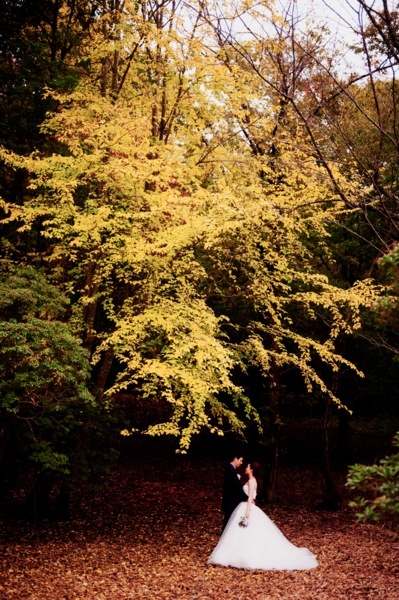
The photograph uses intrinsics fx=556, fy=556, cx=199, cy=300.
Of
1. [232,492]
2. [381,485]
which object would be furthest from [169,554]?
[381,485]

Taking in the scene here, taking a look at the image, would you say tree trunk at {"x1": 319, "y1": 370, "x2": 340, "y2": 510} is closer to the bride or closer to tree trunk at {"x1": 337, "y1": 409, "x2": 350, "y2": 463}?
the bride

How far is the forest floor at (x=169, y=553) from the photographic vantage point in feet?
24.1

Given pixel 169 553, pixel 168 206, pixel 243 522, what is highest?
pixel 168 206

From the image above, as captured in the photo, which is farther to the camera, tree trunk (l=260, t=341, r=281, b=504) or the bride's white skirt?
tree trunk (l=260, t=341, r=281, b=504)

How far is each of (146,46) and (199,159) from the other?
252cm

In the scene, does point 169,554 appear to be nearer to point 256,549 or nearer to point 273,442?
point 256,549

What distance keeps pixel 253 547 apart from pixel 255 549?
4 centimetres

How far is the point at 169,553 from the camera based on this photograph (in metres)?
9.28

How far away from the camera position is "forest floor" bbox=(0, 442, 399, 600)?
24.1ft

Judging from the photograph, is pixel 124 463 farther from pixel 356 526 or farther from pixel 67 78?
pixel 67 78

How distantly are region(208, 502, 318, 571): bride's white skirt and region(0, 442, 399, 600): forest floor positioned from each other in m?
0.17

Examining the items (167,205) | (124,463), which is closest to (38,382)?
(167,205)

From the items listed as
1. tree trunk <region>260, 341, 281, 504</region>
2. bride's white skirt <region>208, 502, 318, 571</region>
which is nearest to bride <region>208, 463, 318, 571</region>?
bride's white skirt <region>208, 502, 318, 571</region>

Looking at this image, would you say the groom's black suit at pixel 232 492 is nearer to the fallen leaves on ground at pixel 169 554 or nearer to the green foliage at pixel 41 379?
the fallen leaves on ground at pixel 169 554
